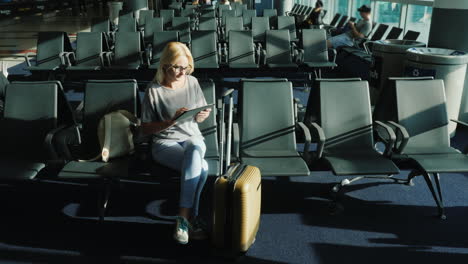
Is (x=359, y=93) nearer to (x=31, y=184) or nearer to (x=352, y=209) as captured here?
(x=352, y=209)

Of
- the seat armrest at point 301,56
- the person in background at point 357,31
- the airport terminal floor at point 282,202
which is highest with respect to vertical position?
the person in background at point 357,31

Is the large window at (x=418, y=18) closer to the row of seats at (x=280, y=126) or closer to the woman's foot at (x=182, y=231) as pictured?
the row of seats at (x=280, y=126)

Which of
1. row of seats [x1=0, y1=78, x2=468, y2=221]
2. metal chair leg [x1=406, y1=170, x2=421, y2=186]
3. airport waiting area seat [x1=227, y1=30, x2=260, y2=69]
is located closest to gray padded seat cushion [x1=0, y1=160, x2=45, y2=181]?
row of seats [x1=0, y1=78, x2=468, y2=221]

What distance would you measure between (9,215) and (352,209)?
2.45 metres

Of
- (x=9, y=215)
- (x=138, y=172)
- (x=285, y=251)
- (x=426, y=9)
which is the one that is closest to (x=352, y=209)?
(x=285, y=251)

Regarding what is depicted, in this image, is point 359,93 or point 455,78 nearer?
point 359,93

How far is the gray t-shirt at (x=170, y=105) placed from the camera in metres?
2.81

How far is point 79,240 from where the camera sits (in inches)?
107

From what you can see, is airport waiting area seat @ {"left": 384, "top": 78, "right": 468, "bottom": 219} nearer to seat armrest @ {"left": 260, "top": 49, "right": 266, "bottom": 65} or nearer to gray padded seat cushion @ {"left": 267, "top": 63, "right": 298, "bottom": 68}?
gray padded seat cushion @ {"left": 267, "top": 63, "right": 298, "bottom": 68}

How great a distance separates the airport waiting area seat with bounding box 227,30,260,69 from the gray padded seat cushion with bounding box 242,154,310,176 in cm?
367

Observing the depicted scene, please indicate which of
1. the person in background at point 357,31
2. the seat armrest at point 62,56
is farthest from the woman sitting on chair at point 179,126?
the person in background at point 357,31

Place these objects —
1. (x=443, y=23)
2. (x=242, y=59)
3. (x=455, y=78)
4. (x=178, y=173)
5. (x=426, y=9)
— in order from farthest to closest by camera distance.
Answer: (x=426, y=9), (x=242, y=59), (x=443, y=23), (x=455, y=78), (x=178, y=173)

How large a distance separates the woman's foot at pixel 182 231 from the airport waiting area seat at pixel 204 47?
4239 mm

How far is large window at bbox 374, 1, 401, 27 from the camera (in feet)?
27.9
